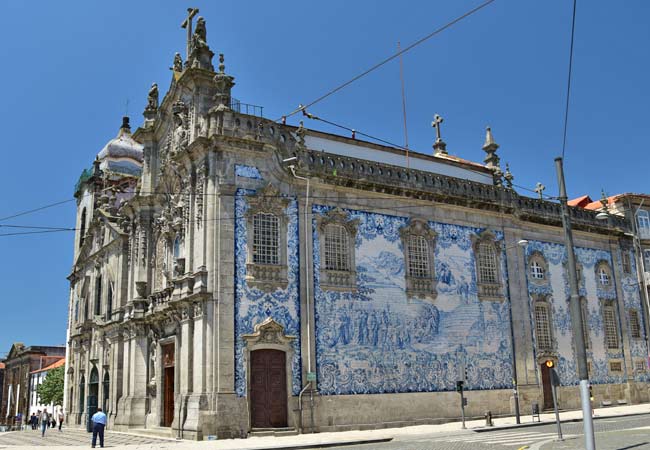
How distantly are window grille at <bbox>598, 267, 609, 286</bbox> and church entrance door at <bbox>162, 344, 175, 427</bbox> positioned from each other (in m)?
23.1

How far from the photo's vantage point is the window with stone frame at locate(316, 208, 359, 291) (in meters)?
26.2

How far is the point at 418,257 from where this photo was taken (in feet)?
95.9

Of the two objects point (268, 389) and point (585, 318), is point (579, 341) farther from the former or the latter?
point (585, 318)

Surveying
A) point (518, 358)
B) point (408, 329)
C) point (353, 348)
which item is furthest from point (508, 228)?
point (353, 348)

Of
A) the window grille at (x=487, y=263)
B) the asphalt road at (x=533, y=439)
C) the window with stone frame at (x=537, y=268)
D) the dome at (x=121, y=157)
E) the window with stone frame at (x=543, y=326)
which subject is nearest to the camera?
the asphalt road at (x=533, y=439)

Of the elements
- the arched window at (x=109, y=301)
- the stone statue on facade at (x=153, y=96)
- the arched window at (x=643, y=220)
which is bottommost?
the arched window at (x=109, y=301)

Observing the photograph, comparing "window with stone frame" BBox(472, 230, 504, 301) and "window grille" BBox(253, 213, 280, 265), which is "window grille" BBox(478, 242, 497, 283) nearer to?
"window with stone frame" BBox(472, 230, 504, 301)

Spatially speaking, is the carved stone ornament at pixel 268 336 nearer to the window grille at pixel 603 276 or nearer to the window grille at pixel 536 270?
the window grille at pixel 536 270

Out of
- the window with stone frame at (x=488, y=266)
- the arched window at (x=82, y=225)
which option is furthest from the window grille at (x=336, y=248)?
the arched window at (x=82, y=225)

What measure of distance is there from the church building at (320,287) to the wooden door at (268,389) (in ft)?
0.17


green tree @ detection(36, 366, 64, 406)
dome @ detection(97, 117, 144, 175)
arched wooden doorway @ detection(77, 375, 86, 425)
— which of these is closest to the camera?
arched wooden doorway @ detection(77, 375, 86, 425)

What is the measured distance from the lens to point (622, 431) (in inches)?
802

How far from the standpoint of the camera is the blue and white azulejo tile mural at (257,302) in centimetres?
2358

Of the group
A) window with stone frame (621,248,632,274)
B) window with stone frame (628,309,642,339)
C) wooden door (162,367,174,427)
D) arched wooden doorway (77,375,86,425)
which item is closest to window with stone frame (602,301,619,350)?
window with stone frame (628,309,642,339)
